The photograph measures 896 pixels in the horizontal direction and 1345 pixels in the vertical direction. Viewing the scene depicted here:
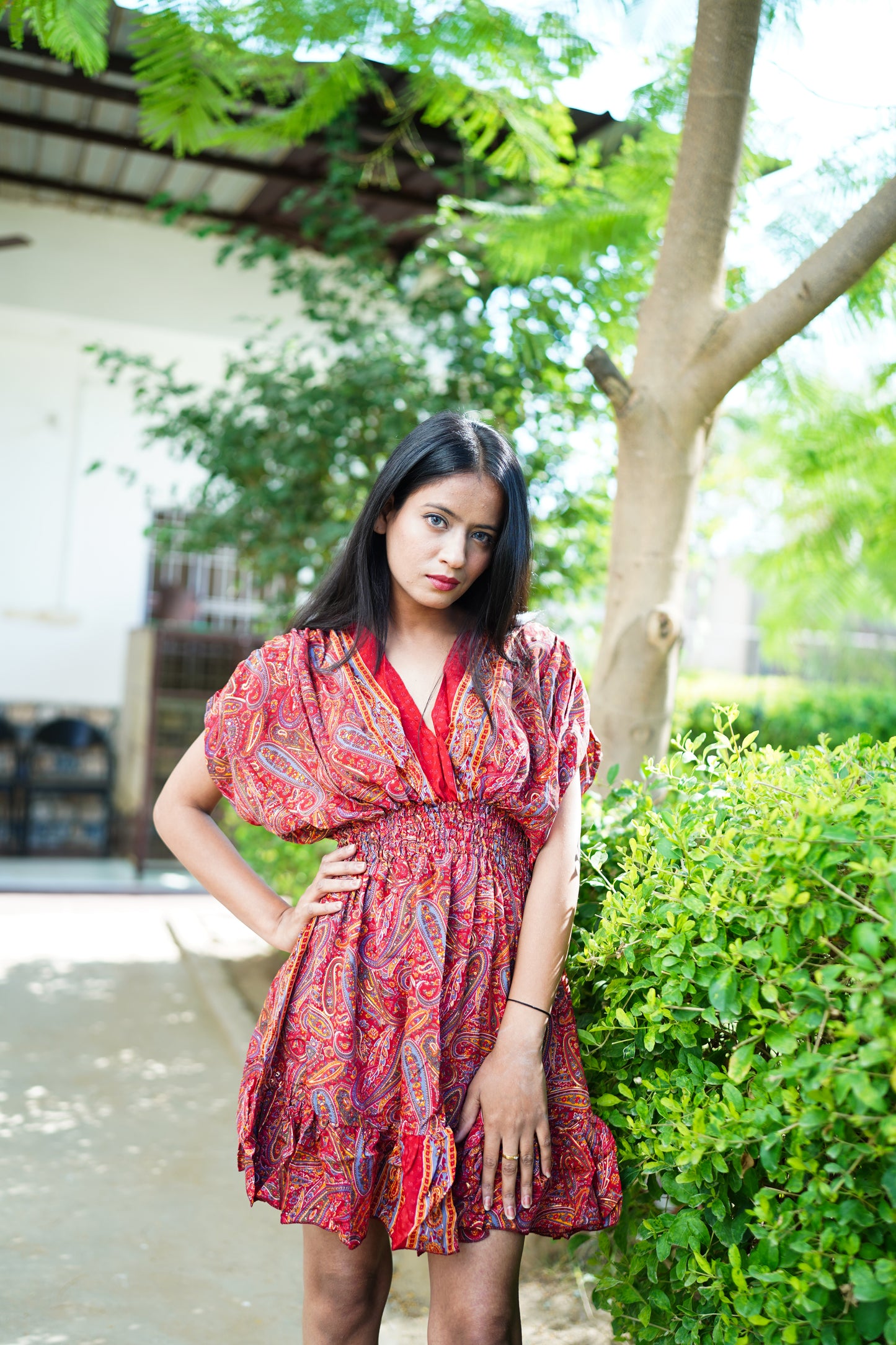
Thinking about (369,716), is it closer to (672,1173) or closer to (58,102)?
(672,1173)

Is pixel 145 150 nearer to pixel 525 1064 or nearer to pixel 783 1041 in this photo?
pixel 525 1064

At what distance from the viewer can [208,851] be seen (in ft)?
6.52

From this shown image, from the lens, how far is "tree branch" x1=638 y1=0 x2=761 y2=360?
2.62m

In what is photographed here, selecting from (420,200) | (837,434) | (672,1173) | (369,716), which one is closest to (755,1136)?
(672,1173)

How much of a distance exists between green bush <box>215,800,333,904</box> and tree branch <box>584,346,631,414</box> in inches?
88.3

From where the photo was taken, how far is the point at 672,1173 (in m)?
1.75

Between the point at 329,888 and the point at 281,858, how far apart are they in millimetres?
3393

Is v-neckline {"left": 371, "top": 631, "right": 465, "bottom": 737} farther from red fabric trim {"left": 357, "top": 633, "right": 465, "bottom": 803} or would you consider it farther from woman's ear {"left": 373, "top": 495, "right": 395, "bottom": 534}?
woman's ear {"left": 373, "top": 495, "right": 395, "bottom": 534}

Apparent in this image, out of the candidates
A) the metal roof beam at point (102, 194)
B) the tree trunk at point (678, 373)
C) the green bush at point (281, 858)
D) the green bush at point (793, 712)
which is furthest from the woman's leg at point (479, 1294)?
the metal roof beam at point (102, 194)

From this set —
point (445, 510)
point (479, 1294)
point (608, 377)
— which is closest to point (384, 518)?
point (445, 510)

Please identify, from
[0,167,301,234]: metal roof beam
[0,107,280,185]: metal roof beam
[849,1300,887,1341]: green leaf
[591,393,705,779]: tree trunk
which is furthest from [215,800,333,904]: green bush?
[0,167,301,234]: metal roof beam

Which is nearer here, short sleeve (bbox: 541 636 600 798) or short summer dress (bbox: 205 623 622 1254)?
short summer dress (bbox: 205 623 622 1254)

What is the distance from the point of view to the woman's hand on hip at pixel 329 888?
5.90 feet

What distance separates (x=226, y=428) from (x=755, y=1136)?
424 centimetres
